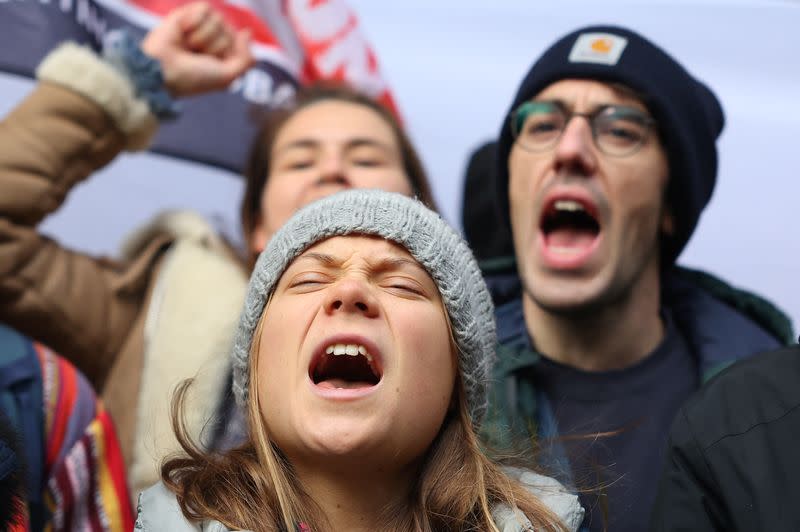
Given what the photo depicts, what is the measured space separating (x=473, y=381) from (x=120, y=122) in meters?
1.33

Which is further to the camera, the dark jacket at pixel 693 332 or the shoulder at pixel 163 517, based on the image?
the dark jacket at pixel 693 332

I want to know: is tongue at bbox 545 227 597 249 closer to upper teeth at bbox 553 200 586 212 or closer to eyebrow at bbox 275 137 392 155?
upper teeth at bbox 553 200 586 212

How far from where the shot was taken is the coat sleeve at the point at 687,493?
1722 mm

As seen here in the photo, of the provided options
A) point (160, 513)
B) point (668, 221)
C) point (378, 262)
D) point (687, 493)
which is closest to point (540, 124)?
point (668, 221)

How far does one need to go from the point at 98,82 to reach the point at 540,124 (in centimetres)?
110

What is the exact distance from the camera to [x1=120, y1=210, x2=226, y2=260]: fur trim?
2.87 m

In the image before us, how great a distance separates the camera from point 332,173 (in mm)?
2762

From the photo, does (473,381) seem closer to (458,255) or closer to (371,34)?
(458,255)

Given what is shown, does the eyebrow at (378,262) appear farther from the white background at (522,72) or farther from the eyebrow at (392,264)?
the white background at (522,72)

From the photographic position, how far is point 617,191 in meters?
2.52

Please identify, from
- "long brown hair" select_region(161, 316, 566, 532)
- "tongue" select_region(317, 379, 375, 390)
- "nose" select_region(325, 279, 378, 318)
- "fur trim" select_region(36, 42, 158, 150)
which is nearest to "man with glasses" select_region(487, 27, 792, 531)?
"long brown hair" select_region(161, 316, 566, 532)

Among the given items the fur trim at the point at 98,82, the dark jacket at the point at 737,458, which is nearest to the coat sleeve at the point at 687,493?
the dark jacket at the point at 737,458

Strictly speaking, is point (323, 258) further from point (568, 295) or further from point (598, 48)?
point (598, 48)

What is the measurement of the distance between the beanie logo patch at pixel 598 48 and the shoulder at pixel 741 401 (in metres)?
0.98
